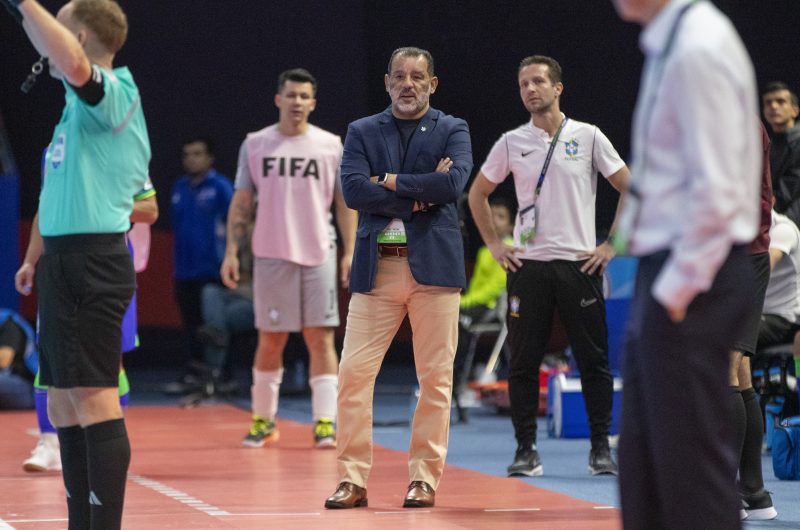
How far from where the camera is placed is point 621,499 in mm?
2807

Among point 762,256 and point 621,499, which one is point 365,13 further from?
point 621,499

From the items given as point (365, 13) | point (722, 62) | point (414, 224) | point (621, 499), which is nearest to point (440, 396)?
point (414, 224)

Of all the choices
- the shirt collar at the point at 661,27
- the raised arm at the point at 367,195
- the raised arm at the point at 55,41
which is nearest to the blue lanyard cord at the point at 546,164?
the raised arm at the point at 367,195

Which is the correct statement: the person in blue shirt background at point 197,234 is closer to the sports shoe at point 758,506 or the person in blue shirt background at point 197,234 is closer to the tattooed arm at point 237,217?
the tattooed arm at point 237,217

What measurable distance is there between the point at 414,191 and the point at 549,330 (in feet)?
4.16

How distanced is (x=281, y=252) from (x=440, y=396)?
2245 millimetres

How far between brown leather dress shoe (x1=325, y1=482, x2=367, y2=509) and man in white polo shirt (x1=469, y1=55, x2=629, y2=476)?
1.10 metres

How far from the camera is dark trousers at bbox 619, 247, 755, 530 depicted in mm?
2633

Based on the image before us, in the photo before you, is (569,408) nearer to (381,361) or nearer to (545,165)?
(545,165)

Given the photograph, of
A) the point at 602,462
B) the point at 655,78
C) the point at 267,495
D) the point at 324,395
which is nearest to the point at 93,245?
the point at 655,78

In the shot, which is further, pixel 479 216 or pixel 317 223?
pixel 317 223

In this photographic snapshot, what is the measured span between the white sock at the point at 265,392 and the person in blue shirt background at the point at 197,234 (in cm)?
307

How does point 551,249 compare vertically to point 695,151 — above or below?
below

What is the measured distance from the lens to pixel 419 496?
5.12m
